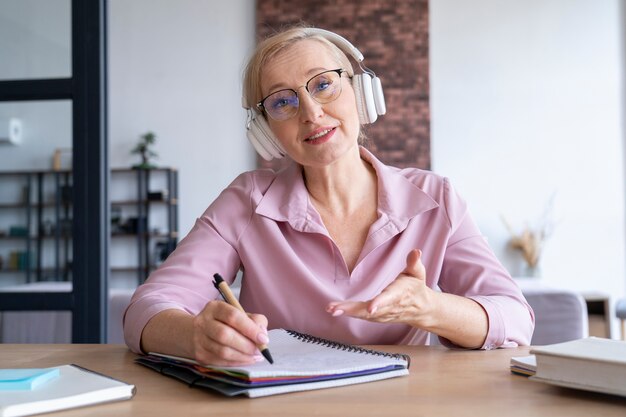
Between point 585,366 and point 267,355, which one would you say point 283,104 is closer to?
point 267,355

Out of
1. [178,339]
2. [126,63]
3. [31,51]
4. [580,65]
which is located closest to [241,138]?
[126,63]

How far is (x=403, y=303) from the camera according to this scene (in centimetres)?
103

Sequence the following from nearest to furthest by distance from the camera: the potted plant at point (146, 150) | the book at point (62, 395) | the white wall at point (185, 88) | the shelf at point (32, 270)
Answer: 1. the book at point (62, 395)
2. the shelf at point (32, 270)
3. the potted plant at point (146, 150)
4. the white wall at point (185, 88)

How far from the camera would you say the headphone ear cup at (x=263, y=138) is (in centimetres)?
159

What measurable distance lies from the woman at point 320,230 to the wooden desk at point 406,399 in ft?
1.09

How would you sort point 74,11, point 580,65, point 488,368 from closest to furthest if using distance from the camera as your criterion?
1. point 488,368
2. point 74,11
3. point 580,65

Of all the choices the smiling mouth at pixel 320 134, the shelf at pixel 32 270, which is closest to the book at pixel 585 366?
the smiling mouth at pixel 320 134

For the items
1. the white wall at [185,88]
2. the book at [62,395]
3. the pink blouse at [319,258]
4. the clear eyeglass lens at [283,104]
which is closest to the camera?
the book at [62,395]

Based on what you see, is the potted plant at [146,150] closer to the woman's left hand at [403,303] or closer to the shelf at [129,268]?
the shelf at [129,268]

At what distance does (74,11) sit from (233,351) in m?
1.47

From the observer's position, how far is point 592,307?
4.71 metres

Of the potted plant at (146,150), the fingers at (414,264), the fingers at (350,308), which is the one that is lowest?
the fingers at (350,308)

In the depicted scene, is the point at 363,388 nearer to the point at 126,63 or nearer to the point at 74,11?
the point at 74,11

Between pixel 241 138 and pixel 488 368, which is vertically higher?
pixel 241 138
